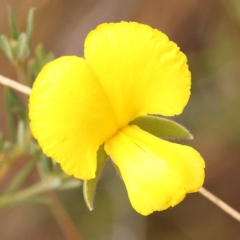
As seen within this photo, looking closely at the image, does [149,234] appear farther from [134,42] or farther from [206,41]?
[134,42]

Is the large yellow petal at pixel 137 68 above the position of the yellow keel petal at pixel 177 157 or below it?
above

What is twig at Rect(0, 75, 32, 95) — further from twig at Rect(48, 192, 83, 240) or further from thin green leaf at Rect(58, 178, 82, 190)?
twig at Rect(48, 192, 83, 240)

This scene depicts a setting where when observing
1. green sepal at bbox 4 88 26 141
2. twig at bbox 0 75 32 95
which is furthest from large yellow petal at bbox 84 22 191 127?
green sepal at bbox 4 88 26 141

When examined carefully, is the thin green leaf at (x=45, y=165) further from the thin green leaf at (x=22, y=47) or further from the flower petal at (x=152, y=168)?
the flower petal at (x=152, y=168)

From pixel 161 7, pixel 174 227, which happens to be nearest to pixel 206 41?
pixel 161 7

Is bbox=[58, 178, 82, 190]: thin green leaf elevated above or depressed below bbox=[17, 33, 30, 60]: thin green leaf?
below

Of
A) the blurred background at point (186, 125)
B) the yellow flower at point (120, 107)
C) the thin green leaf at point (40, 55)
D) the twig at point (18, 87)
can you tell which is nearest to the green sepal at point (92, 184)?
the yellow flower at point (120, 107)
